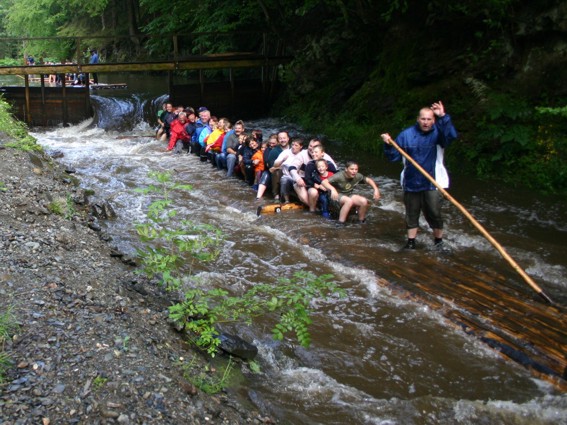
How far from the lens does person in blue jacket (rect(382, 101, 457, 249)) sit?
707 centimetres

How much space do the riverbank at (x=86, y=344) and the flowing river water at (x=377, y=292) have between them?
795 millimetres

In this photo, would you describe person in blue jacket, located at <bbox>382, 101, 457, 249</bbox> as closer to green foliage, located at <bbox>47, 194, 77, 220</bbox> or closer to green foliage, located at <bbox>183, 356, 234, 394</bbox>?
green foliage, located at <bbox>183, 356, 234, 394</bbox>

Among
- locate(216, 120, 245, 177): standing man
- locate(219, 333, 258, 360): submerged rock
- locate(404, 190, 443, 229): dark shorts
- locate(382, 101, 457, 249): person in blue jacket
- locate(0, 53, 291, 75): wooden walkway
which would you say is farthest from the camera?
locate(0, 53, 291, 75): wooden walkway

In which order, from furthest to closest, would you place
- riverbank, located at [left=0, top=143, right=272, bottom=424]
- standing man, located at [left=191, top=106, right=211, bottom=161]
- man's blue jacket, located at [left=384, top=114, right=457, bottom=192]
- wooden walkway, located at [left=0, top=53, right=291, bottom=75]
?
wooden walkway, located at [left=0, top=53, right=291, bottom=75], standing man, located at [left=191, top=106, right=211, bottom=161], man's blue jacket, located at [left=384, top=114, right=457, bottom=192], riverbank, located at [left=0, top=143, right=272, bottom=424]

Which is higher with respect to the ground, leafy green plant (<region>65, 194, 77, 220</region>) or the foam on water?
leafy green plant (<region>65, 194, 77, 220</region>)

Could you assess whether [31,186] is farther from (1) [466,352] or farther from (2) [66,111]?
(2) [66,111]

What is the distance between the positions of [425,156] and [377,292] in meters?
1.94

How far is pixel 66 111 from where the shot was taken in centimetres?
2069

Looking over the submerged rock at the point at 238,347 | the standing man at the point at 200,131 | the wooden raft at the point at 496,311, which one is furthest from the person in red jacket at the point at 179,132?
the submerged rock at the point at 238,347

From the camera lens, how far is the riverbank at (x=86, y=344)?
353 centimetres

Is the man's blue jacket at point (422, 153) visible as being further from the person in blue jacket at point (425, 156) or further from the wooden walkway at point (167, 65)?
the wooden walkway at point (167, 65)

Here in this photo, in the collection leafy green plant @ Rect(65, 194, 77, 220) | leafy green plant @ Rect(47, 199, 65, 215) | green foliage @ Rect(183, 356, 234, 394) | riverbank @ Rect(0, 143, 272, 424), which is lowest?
green foliage @ Rect(183, 356, 234, 394)

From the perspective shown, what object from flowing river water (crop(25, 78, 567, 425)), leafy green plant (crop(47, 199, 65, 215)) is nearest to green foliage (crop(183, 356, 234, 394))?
flowing river water (crop(25, 78, 567, 425))

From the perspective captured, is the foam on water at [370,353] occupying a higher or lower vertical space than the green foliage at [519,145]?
lower
